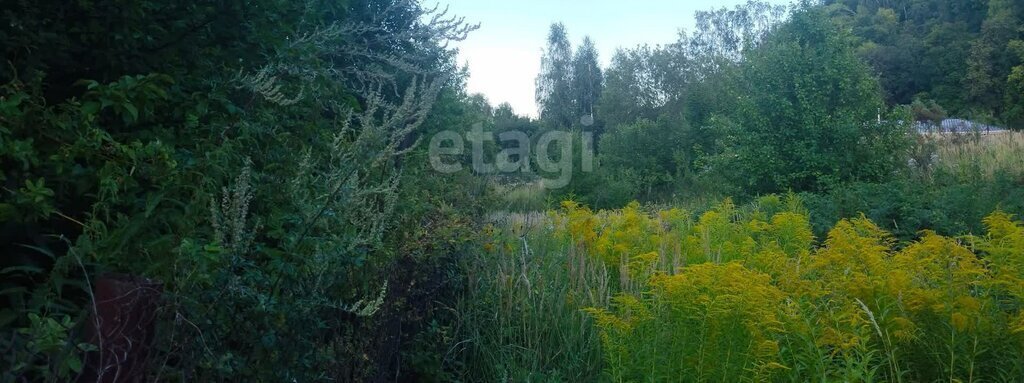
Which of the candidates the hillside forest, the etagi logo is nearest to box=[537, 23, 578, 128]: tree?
the etagi logo

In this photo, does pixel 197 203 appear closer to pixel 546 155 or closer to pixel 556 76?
pixel 546 155

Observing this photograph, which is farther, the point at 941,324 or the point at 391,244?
the point at 391,244

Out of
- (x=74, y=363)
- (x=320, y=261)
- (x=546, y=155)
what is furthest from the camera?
(x=546, y=155)

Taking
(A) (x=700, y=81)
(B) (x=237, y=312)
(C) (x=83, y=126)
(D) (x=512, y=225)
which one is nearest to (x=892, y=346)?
(B) (x=237, y=312)

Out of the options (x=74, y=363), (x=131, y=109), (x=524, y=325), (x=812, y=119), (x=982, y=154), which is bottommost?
(x=524, y=325)

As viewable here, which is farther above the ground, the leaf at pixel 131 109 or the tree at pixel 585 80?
the tree at pixel 585 80

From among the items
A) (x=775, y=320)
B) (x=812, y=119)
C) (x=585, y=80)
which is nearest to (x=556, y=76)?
(x=585, y=80)

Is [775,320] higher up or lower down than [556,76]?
lower down

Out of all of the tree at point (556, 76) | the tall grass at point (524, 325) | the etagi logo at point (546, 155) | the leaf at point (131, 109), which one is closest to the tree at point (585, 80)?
the tree at point (556, 76)

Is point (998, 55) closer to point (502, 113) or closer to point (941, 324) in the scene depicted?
point (502, 113)

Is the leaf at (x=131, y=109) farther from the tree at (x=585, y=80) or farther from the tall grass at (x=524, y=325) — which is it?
the tree at (x=585, y=80)

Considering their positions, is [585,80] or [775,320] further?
[585,80]

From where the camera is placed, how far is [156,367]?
174 cm

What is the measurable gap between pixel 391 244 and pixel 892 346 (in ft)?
7.66
